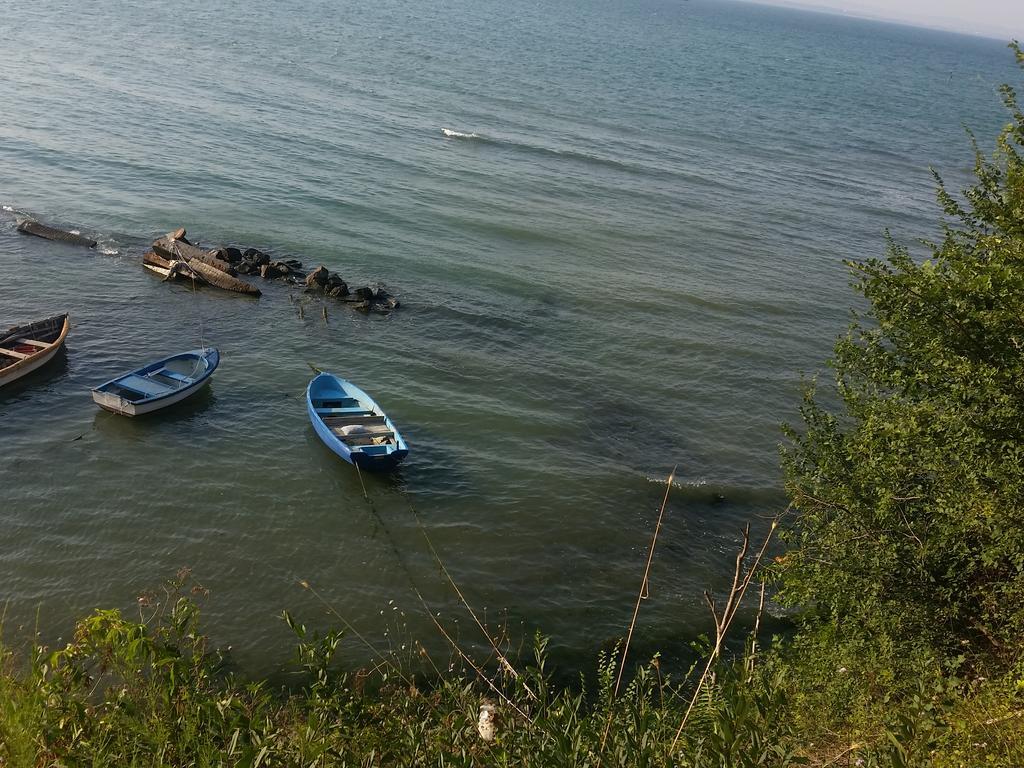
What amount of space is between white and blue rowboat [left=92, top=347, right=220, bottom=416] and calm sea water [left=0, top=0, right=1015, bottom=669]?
62 centimetres

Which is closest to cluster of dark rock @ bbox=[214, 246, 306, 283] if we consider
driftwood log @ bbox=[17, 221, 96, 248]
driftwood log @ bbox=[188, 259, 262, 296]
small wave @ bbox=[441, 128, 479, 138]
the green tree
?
driftwood log @ bbox=[188, 259, 262, 296]

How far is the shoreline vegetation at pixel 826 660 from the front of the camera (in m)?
7.38

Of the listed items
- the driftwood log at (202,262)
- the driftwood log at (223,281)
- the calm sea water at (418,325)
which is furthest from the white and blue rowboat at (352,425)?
the driftwood log at (202,262)

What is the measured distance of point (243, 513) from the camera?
21.0 m

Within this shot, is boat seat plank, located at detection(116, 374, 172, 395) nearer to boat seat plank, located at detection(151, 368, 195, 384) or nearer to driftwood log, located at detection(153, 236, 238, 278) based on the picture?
boat seat plank, located at detection(151, 368, 195, 384)

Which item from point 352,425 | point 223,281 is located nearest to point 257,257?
point 223,281

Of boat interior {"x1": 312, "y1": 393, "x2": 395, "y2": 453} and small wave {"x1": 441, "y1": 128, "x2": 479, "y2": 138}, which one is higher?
small wave {"x1": 441, "y1": 128, "x2": 479, "y2": 138}

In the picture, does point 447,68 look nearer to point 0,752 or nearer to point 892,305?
point 892,305

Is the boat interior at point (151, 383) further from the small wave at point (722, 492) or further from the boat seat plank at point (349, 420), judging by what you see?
the small wave at point (722, 492)

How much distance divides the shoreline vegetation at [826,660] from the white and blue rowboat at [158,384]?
8.17m

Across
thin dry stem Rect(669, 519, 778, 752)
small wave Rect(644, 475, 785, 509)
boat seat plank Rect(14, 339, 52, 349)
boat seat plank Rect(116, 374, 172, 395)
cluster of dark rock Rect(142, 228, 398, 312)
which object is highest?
thin dry stem Rect(669, 519, 778, 752)

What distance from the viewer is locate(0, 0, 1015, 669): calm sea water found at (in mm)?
19750

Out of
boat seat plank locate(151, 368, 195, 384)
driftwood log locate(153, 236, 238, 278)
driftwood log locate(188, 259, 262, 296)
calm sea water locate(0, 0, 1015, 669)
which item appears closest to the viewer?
calm sea water locate(0, 0, 1015, 669)

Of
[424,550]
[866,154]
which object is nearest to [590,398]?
[424,550]
